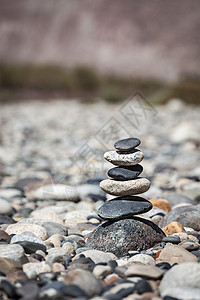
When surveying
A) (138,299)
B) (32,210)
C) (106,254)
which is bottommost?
(138,299)

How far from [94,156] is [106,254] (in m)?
4.79

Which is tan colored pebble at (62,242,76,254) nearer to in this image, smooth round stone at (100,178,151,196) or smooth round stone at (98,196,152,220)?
smooth round stone at (98,196,152,220)

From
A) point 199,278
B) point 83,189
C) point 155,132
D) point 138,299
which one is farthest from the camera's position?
point 155,132

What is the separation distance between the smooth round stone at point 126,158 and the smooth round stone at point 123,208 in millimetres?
284

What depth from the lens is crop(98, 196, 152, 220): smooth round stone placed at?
275 cm

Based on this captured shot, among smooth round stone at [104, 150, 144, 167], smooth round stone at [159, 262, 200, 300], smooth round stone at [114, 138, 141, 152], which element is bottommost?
smooth round stone at [159, 262, 200, 300]

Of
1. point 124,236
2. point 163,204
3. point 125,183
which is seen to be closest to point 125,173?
point 125,183

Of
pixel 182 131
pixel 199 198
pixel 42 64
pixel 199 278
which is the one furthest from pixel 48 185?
pixel 42 64

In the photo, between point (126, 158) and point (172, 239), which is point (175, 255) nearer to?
point (172, 239)

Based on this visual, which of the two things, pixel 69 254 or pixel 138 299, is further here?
pixel 69 254

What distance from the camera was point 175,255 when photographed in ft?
8.20

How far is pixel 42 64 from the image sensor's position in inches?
867

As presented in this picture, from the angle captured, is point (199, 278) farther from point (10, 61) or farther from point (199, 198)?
point (10, 61)

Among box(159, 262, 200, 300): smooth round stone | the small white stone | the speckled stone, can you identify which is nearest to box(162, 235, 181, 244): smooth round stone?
the speckled stone
